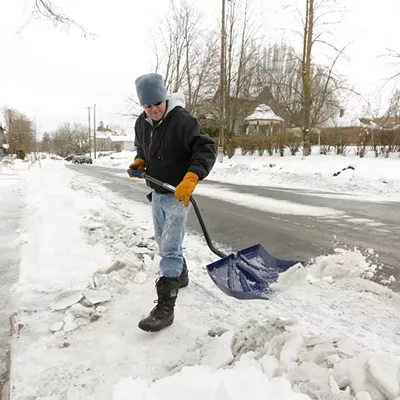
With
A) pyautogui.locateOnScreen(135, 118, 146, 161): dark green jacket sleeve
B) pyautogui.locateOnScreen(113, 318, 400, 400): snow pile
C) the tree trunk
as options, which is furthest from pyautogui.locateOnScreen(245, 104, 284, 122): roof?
pyautogui.locateOnScreen(113, 318, 400, 400): snow pile

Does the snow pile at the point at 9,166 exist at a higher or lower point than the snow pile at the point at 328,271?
Result: higher

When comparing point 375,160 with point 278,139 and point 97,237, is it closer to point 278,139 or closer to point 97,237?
point 278,139

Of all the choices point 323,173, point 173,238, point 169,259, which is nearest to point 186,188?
point 173,238

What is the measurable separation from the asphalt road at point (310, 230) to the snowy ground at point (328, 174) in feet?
9.26

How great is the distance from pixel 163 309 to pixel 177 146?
→ 1167mm

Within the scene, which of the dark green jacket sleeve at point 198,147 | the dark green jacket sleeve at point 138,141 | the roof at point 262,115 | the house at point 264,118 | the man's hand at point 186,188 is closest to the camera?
the man's hand at point 186,188

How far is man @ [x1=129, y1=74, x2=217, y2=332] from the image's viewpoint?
87.7 inches

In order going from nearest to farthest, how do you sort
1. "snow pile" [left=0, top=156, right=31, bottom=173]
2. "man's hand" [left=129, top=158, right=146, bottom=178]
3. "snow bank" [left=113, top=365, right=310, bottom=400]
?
"snow bank" [left=113, top=365, right=310, bottom=400], "man's hand" [left=129, top=158, right=146, bottom=178], "snow pile" [left=0, top=156, right=31, bottom=173]

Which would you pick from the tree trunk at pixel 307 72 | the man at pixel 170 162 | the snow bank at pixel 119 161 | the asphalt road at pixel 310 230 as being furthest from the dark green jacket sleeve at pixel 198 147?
the snow bank at pixel 119 161

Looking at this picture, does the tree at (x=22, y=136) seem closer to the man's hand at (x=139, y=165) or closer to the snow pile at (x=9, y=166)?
the snow pile at (x=9, y=166)

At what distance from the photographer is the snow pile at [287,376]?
1.38 m

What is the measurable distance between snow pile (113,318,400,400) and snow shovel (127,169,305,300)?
0.71 metres

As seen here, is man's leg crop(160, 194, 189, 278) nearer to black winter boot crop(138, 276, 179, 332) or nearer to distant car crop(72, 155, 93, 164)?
black winter boot crop(138, 276, 179, 332)

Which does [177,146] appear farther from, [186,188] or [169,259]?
[169,259]
